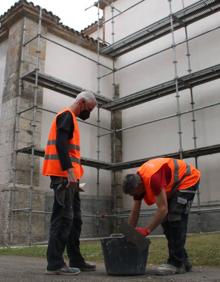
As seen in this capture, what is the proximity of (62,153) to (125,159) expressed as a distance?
8152mm

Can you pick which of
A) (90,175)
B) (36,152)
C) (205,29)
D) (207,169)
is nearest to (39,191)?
(36,152)

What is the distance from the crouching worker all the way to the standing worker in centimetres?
51

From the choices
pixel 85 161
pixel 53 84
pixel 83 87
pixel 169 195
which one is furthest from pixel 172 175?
pixel 83 87

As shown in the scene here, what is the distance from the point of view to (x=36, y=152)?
30.6 ft

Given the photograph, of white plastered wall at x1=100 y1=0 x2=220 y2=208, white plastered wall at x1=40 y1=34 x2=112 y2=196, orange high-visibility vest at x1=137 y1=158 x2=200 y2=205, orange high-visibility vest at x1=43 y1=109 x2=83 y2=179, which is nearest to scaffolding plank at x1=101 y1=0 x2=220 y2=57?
white plastered wall at x1=100 y1=0 x2=220 y2=208

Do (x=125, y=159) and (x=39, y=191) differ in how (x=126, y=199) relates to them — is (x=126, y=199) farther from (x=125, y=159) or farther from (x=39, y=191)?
(x=39, y=191)

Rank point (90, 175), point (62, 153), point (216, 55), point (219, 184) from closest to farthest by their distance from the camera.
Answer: point (62, 153) < point (219, 184) < point (216, 55) < point (90, 175)

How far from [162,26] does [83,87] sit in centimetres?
277

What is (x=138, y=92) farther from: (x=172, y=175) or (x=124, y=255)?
(x=124, y=255)

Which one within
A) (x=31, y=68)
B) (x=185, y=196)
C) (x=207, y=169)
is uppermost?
(x=31, y=68)

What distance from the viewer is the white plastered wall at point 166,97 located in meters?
9.64

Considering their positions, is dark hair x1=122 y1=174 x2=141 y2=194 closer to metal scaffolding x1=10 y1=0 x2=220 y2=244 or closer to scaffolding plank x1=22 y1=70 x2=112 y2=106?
metal scaffolding x1=10 y1=0 x2=220 y2=244

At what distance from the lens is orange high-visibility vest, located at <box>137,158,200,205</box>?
354cm

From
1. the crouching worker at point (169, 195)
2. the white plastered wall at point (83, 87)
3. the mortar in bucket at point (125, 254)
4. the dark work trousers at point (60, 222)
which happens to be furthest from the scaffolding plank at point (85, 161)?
the mortar in bucket at point (125, 254)
